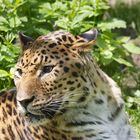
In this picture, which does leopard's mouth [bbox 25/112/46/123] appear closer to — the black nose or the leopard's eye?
the black nose

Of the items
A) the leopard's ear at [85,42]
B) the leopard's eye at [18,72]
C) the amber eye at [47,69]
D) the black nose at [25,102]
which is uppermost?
the leopard's ear at [85,42]

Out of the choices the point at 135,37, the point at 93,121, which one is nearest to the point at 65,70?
the point at 93,121

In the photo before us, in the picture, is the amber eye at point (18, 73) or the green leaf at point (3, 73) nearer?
the amber eye at point (18, 73)

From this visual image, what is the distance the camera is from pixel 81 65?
5.54 metres

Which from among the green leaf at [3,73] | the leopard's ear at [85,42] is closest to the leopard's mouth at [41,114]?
the leopard's ear at [85,42]

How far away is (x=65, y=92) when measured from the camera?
5.56m

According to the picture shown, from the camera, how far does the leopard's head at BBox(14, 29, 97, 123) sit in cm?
550

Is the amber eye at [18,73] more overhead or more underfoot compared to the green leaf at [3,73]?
more overhead

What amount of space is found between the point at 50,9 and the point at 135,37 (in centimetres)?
200

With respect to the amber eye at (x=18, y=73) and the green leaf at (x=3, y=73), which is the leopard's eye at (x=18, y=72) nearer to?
the amber eye at (x=18, y=73)

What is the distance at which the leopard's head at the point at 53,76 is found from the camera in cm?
550

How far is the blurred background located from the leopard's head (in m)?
2.48

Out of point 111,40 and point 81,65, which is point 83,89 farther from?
point 111,40

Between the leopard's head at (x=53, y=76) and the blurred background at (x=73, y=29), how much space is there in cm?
248
